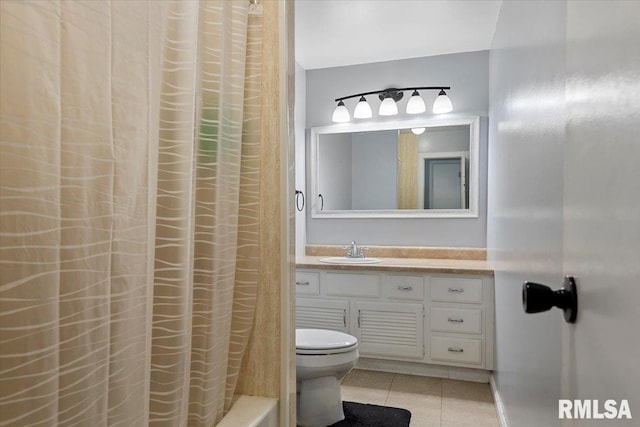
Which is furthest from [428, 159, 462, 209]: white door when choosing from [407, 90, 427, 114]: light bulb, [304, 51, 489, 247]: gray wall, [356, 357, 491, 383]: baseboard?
[356, 357, 491, 383]: baseboard

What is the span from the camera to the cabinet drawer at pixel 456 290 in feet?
8.70

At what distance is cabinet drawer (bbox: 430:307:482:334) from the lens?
8.70 feet

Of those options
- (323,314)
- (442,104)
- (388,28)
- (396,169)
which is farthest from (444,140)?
(323,314)

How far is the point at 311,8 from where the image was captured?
8.05ft

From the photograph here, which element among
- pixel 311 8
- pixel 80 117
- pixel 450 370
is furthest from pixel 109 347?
pixel 450 370

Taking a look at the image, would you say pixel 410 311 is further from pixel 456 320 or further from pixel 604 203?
pixel 604 203

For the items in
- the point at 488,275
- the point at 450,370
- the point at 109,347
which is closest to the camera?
the point at 109,347

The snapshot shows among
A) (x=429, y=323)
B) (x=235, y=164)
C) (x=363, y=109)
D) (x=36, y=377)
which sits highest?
(x=363, y=109)

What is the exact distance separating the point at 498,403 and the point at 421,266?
0.92m

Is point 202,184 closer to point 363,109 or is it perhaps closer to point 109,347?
point 109,347

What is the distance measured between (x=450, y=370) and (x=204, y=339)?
92.0 inches

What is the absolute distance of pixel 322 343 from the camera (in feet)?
6.73

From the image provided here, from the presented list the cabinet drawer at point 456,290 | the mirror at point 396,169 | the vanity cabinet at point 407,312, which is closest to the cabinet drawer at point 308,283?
the vanity cabinet at point 407,312

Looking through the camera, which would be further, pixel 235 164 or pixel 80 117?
pixel 235 164
